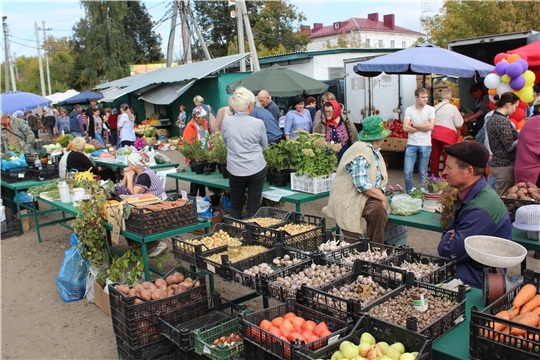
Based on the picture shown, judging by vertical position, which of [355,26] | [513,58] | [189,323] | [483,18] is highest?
[355,26]

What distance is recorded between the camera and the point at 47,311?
5109 mm

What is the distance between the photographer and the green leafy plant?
226 inches

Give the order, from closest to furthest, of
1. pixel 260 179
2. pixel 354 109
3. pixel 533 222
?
pixel 533 222 < pixel 260 179 < pixel 354 109

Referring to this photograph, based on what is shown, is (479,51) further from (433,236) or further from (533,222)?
(533,222)

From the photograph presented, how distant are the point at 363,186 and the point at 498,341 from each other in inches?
93.8

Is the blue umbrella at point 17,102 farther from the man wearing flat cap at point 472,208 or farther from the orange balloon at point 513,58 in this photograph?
the man wearing flat cap at point 472,208

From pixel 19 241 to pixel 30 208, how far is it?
739mm

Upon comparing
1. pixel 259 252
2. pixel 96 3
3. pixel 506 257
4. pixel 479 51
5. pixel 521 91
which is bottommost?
pixel 259 252

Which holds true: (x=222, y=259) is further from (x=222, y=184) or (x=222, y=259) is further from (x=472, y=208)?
(x=222, y=184)

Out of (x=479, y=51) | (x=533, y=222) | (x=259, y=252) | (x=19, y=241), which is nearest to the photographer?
(x=533, y=222)

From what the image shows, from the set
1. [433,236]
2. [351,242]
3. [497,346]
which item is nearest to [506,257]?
[497,346]

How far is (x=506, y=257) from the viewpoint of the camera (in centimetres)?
256

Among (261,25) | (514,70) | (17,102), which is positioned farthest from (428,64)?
(261,25)

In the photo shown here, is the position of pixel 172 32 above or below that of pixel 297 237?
above
